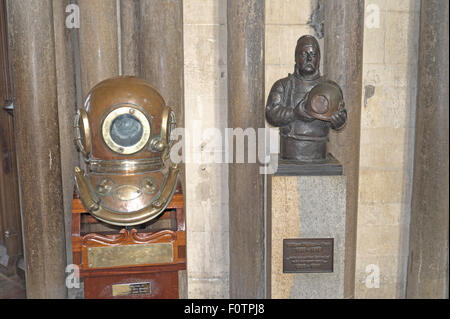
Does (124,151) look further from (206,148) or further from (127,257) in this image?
(206,148)

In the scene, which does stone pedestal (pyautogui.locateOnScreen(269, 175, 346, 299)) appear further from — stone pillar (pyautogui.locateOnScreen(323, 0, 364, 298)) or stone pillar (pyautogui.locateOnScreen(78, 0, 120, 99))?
stone pillar (pyautogui.locateOnScreen(78, 0, 120, 99))

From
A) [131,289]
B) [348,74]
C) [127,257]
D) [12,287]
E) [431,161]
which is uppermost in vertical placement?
[348,74]

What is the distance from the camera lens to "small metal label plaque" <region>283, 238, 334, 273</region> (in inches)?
111

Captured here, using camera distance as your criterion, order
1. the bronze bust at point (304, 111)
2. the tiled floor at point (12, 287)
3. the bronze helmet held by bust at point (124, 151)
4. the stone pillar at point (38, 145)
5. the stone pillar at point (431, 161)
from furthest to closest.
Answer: the tiled floor at point (12, 287), the stone pillar at point (431, 161), the stone pillar at point (38, 145), the bronze bust at point (304, 111), the bronze helmet held by bust at point (124, 151)

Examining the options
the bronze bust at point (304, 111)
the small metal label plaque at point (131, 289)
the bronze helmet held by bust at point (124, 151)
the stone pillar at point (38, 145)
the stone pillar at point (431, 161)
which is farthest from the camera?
the stone pillar at point (431, 161)

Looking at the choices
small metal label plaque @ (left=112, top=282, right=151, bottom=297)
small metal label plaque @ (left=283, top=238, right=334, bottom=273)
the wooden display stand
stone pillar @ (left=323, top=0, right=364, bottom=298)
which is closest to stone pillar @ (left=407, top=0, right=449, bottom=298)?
stone pillar @ (left=323, top=0, right=364, bottom=298)

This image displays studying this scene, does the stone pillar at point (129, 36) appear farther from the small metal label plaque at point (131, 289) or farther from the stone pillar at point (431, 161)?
the stone pillar at point (431, 161)

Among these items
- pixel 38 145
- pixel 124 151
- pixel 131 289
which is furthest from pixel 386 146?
pixel 38 145

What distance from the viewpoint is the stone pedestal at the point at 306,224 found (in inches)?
110

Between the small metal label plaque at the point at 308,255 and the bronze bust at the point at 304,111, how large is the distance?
51 cm

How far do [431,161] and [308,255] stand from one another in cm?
132

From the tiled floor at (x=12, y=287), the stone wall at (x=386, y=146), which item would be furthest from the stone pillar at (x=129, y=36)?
the tiled floor at (x=12, y=287)

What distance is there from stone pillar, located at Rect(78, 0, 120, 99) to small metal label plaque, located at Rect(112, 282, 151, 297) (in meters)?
1.57

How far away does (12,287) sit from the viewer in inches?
147
